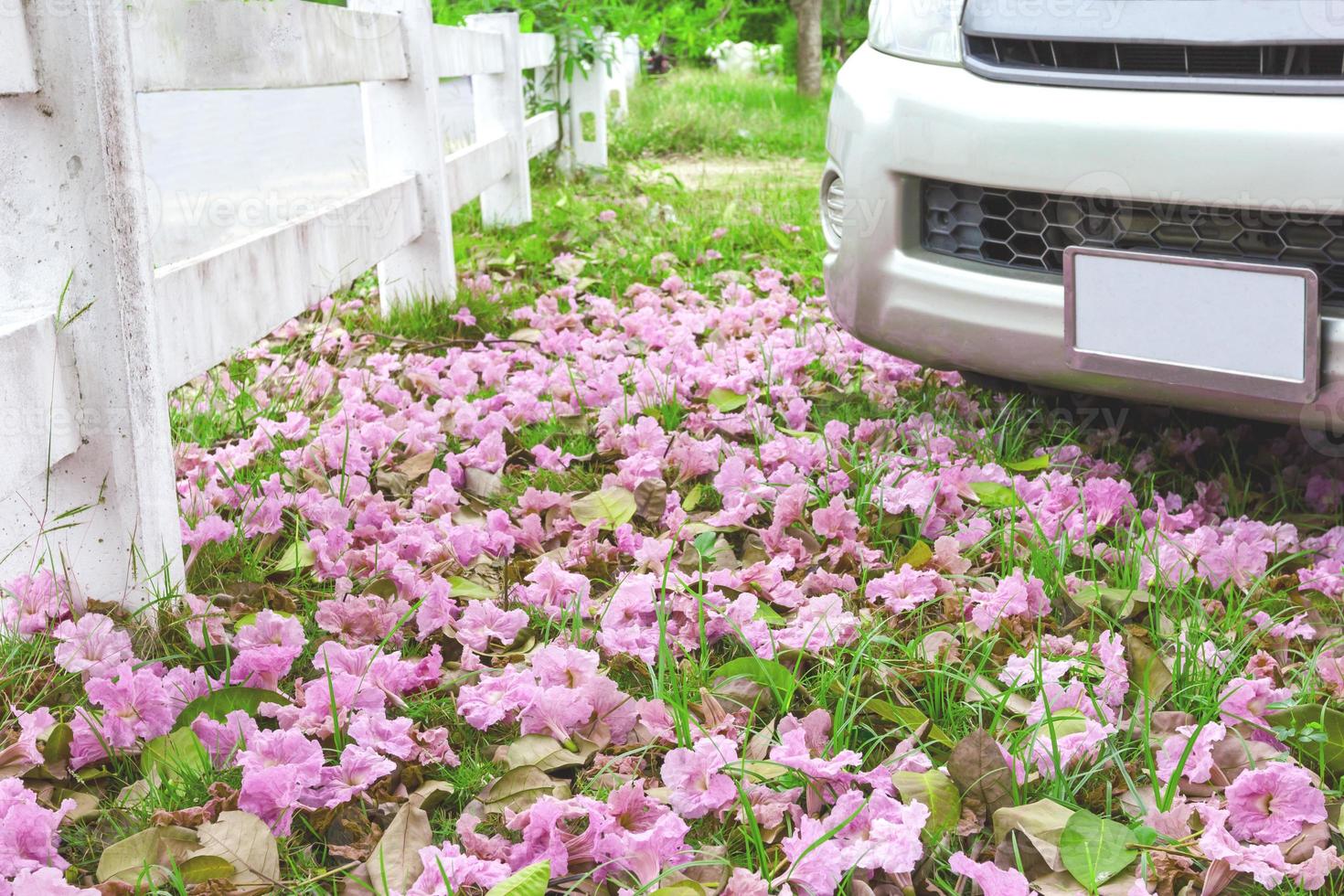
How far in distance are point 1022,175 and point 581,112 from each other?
537 centimetres

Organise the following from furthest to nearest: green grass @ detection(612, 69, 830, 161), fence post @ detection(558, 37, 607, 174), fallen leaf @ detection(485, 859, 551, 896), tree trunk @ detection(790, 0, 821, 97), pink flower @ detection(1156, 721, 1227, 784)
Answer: tree trunk @ detection(790, 0, 821, 97) < green grass @ detection(612, 69, 830, 161) < fence post @ detection(558, 37, 607, 174) < pink flower @ detection(1156, 721, 1227, 784) < fallen leaf @ detection(485, 859, 551, 896)

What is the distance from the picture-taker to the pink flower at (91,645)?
1671 mm

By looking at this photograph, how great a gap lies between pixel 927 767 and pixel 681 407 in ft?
5.15

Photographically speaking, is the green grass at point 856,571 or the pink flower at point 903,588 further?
the pink flower at point 903,588

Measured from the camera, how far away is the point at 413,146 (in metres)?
3.74

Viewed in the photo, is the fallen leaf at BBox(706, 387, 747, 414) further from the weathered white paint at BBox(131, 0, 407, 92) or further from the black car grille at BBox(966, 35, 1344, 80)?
the weathered white paint at BBox(131, 0, 407, 92)

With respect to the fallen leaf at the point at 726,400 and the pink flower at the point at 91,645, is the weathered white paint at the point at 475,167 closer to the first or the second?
the fallen leaf at the point at 726,400

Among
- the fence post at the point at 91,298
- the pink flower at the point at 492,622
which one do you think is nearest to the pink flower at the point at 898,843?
the pink flower at the point at 492,622

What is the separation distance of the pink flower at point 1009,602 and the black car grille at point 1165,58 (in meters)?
0.90

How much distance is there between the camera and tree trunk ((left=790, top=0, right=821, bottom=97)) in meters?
14.1

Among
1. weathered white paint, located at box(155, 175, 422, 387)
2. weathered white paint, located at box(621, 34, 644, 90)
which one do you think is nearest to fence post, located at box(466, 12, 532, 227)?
weathered white paint, located at box(155, 175, 422, 387)

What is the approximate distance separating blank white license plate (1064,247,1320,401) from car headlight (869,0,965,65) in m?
0.52

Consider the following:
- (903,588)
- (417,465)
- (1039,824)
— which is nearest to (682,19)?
(417,465)

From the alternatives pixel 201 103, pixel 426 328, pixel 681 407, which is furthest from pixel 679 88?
pixel 681 407
